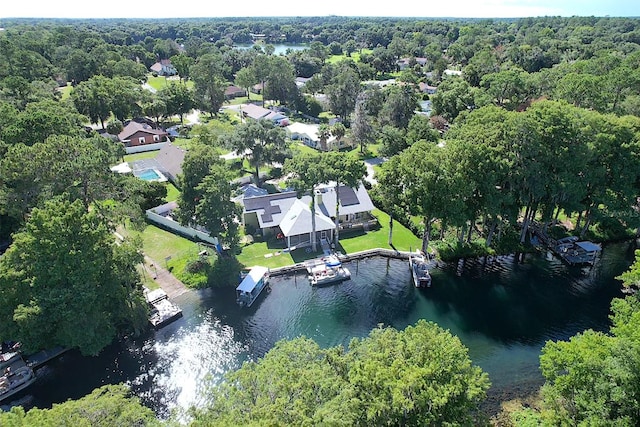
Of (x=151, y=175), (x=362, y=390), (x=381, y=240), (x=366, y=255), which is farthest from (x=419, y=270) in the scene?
(x=151, y=175)

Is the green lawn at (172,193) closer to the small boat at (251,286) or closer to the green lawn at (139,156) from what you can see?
the green lawn at (139,156)

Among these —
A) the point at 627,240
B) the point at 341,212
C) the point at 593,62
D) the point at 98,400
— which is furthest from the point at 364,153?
the point at 98,400

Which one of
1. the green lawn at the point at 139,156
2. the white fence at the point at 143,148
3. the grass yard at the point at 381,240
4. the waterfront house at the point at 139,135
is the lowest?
the grass yard at the point at 381,240

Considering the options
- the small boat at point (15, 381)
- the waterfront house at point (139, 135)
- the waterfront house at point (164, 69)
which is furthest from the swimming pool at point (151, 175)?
the waterfront house at point (164, 69)

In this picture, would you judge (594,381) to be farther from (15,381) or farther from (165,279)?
(15,381)

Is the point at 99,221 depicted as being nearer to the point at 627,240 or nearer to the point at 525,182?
the point at 525,182
